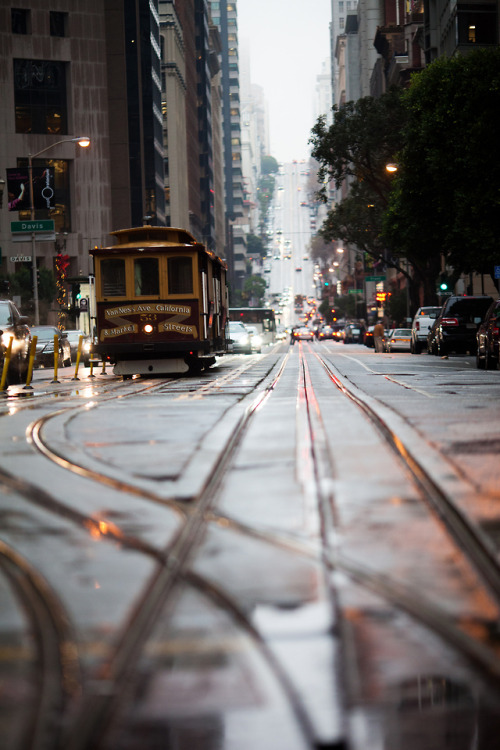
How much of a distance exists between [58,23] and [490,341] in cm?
7757

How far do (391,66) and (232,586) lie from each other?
3804 inches

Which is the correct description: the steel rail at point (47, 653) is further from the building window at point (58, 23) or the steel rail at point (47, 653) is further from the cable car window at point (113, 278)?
the building window at point (58, 23)

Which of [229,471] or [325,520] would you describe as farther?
[229,471]

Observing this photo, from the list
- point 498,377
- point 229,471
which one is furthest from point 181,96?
point 229,471

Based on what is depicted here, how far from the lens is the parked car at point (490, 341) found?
27.3 meters

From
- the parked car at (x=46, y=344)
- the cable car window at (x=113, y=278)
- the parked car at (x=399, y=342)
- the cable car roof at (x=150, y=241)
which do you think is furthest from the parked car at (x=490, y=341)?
the parked car at (x=399, y=342)

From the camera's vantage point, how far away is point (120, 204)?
10181 cm

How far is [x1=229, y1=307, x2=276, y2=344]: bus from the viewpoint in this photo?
85188 mm

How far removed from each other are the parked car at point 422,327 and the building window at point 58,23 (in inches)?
2258

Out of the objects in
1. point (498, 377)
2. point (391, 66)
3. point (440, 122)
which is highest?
point (391, 66)

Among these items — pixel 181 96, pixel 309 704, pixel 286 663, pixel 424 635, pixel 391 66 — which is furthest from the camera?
pixel 181 96

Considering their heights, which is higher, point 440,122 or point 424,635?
point 440,122

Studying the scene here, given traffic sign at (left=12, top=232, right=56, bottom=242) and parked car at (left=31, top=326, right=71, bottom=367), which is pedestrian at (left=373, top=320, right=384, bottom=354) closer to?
traffic sign at (left=12, top=232, right=56, bottom=242)

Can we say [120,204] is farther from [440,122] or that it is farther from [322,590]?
[322,590]
